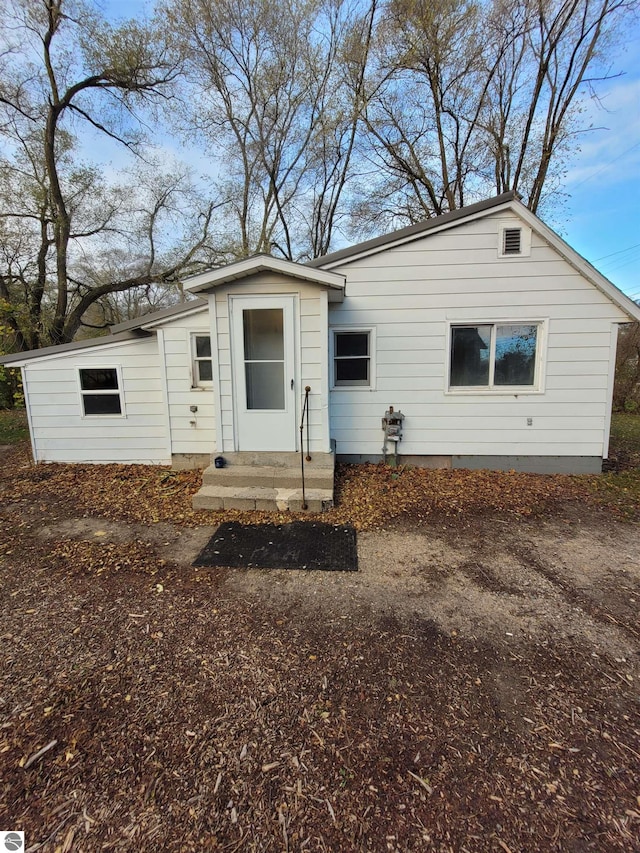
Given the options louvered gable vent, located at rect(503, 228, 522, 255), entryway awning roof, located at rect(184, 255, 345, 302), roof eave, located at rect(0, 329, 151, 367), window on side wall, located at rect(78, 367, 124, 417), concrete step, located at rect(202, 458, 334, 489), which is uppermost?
louvered gable vent, located at rect(503, 228, 522, 255)

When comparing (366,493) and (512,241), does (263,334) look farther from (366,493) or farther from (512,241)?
(512,241)

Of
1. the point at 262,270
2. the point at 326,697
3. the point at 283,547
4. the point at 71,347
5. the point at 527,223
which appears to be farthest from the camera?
the point at 71,347

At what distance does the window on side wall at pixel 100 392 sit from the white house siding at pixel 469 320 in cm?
365

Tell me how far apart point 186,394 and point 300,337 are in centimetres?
227

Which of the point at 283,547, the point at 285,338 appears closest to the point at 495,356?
the point at 285,338

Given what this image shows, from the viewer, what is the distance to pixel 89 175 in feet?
44.0

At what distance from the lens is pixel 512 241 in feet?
Result: 18.4

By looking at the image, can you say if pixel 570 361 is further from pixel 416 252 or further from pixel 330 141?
pixel 330 141

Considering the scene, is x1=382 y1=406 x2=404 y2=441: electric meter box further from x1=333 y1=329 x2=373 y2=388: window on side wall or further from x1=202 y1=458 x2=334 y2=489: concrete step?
x1=202 y1=458 x2=334 y2=489: concrete step

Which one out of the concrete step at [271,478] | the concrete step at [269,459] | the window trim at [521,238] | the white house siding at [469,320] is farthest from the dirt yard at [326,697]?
the window trim at [521,238]

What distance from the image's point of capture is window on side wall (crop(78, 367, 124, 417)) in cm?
634

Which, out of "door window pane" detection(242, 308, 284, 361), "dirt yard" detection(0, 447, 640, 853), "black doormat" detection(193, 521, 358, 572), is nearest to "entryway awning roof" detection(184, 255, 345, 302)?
"door window pane" detection(242, 308, 284, 361)

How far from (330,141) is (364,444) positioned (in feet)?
44.8

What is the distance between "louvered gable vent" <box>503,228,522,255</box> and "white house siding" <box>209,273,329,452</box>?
296 cm
